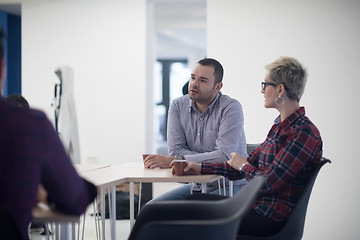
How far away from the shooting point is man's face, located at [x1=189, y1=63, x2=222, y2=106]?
10.8 feet

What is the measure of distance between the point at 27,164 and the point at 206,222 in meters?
0.57

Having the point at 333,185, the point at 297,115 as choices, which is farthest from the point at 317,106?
the point at 297,115

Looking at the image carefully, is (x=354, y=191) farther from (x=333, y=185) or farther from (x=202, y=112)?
(x=202, y=112)

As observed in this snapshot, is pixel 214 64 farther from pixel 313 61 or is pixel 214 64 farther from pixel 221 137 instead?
pixel 313 61

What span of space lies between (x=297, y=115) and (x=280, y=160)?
25cm

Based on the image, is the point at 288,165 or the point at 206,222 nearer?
the point at 206,222

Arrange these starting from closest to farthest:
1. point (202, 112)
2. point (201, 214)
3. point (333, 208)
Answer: point (201, 214), point (202, 112), point (333, 208)

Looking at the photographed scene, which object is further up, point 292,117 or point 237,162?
point 292,117

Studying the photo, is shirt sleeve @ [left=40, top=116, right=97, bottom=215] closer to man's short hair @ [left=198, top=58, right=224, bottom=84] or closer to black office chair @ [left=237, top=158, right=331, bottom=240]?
black office chair @ [left=237, top=158, right=331, bottom=240]

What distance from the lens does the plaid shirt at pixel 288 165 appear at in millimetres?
2115

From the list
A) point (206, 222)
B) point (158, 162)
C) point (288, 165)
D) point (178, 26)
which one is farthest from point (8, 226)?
point (178, 26)

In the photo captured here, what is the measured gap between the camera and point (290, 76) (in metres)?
2.36

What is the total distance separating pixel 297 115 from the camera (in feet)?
7.42

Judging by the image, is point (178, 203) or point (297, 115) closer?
point (178, 203)
